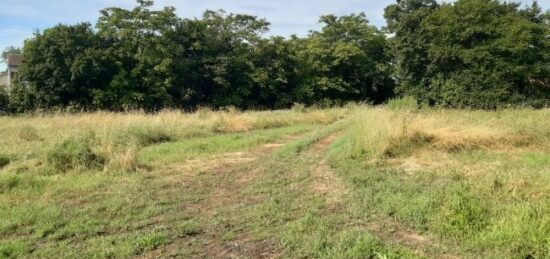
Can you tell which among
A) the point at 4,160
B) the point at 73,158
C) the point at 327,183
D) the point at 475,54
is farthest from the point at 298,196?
the point at 475,54

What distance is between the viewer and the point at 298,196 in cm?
646

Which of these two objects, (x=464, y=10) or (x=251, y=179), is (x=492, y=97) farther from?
(x=251, y=179)

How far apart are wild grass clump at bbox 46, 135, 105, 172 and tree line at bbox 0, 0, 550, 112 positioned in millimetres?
23033

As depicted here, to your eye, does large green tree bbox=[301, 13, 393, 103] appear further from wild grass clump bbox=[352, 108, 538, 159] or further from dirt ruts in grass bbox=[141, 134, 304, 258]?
wild grass clump bbox=[352, 108, 538, 159]

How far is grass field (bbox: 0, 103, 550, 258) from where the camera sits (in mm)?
4516

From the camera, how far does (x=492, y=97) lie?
32.6m

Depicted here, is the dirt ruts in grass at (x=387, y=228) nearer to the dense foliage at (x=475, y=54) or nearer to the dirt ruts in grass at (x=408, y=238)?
the dirt ruts in grass at (x=408, y=238)

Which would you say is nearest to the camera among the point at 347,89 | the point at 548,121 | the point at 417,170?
the point at 417,170

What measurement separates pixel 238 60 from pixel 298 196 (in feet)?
101

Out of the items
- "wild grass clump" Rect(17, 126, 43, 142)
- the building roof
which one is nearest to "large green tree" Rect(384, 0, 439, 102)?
"wild grass clump" Rect(17, 126, 43, 142)

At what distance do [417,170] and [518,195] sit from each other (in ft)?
7.60

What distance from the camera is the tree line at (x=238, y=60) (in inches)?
1231

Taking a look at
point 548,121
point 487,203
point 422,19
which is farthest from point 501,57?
point 487,203

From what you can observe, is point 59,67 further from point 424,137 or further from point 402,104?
point 424,137
